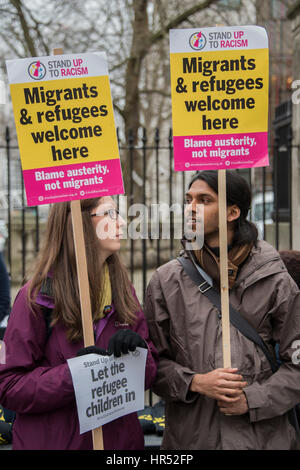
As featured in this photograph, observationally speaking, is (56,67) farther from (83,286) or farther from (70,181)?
(83,286)

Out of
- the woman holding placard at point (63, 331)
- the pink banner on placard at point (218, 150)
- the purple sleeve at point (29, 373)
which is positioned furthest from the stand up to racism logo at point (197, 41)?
the purple sleeve at point (29, 373)

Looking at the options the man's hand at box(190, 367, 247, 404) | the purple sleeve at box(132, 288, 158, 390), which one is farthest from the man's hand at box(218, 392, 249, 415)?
the purple sleeve at box(132, 288, 158, 390)

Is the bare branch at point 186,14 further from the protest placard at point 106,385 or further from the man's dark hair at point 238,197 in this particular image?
the protest placard at point 106,385

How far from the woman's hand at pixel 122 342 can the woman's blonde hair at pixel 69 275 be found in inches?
5.8

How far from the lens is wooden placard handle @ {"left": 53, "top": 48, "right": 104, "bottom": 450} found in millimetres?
2039

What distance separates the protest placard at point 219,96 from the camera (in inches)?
89.7

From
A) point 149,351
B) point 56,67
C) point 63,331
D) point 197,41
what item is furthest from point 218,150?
point 63,331

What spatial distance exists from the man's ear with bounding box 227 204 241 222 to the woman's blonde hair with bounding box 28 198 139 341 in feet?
1.97

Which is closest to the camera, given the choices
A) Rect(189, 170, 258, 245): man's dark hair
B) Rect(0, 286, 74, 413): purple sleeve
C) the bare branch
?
Rect(0, 286, 74, 413): purple sleeve

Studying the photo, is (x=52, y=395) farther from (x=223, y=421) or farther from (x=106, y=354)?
(x=223, y=421)

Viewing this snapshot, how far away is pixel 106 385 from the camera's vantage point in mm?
2086

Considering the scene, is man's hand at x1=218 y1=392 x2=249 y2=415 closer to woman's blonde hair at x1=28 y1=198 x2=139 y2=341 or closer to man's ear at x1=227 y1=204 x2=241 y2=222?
woman's blonde hair at x1=28 y1=198 x2=139 y2=341
